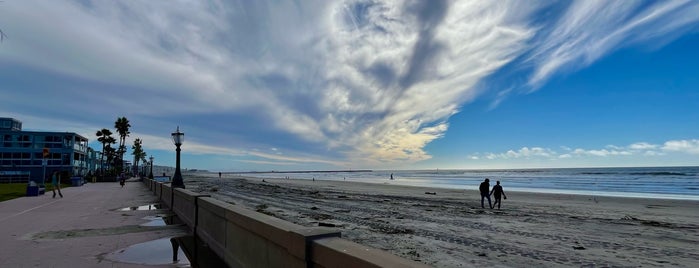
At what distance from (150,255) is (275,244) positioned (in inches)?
156

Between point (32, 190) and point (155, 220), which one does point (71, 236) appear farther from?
point (32, 190)

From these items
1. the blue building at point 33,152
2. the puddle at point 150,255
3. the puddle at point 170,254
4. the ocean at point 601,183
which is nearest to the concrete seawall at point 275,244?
A: the puddle at point 170,254

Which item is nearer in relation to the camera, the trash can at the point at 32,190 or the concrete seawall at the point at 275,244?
the concrete seawall at the point at 275,244

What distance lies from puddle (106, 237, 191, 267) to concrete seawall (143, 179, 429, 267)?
618 millimetres

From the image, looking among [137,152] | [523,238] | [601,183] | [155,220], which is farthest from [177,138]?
[137,152]

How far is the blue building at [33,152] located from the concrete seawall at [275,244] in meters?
62.6

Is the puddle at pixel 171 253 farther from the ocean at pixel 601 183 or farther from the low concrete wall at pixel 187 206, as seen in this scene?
the ocean at pixel 601 183

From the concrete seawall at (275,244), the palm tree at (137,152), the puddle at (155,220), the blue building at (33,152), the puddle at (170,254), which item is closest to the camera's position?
the concrete seawall at (275,244)

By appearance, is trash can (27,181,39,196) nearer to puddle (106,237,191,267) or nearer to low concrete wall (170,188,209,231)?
low concrete wall (170,188,209,231)

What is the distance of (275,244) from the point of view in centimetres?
448

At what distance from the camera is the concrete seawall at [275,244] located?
311 cm

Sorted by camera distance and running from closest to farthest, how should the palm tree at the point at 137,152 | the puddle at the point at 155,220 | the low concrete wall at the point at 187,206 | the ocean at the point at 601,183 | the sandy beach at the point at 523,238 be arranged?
1. the sandy beach at the point at 523,238
2. the low concrete wall at the point at 187,206
3. the puddle at the point at 155,220
4. the ocean at the point at 601,183
5. the palm tree at the point at 137,152

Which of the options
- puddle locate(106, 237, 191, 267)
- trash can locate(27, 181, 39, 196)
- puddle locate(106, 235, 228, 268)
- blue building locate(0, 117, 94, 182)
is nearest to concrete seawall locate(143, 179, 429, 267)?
puddle locate(106, 235, 228, 268)

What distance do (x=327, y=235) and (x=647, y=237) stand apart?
41.0ft
